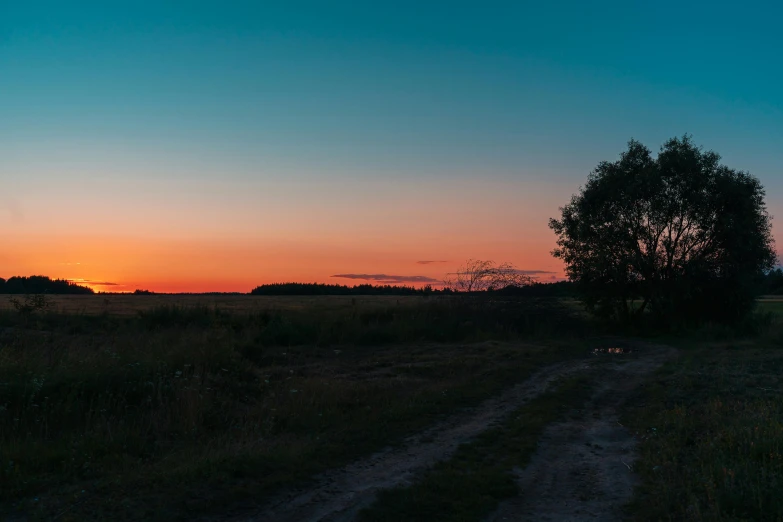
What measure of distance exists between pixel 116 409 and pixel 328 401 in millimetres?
3705

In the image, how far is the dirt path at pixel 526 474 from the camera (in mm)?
5871

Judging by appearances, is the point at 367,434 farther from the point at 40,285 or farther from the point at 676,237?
the point at 40,285

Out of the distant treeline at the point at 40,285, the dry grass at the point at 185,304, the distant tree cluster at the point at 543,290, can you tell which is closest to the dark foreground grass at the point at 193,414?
the distant tree cluster at the point at 543,290

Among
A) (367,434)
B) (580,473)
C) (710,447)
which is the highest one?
(710,447)

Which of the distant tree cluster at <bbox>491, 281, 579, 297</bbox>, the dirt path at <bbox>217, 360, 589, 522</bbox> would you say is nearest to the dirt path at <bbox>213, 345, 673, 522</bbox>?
the dirt path at <bbox>217, 360, 589, 522</bbox>

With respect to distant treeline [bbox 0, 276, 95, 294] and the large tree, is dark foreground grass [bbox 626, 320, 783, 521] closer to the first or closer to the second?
the large tree

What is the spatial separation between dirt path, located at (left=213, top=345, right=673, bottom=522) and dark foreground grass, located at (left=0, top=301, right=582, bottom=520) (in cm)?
42

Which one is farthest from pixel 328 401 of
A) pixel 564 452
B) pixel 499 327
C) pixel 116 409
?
pixel 499 327

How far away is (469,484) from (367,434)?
2681mm

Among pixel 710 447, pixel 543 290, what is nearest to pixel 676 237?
pixel 543 290

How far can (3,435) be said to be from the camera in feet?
26.8

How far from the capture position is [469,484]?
6.57 meters

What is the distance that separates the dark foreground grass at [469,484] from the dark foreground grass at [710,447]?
4.86 ft

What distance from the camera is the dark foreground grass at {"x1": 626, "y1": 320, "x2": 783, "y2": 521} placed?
5.62 meters
